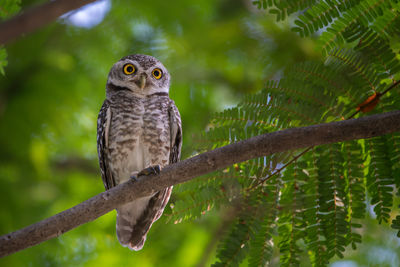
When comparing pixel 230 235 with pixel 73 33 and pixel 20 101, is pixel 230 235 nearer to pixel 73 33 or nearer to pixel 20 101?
pixel 20 101

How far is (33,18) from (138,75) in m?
1.66

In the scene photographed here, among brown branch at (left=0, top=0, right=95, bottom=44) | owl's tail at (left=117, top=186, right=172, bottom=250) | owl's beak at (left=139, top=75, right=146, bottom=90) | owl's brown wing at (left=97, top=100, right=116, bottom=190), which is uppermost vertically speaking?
brown branch at (left=0, top=0, right=95, bottom=44)

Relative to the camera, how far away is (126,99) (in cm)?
347

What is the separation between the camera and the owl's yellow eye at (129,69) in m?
3.50

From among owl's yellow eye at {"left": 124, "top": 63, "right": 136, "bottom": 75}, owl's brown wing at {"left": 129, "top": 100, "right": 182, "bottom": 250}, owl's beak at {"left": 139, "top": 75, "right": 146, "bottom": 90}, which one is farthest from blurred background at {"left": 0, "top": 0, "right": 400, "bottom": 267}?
owl's yellow eye at {"left": 124, "top": 63, "right": 136, "bottom": 75}

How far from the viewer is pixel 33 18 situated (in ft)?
6.04

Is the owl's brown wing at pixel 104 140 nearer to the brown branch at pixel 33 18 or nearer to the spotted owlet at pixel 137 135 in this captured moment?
the spotted owlet at pixel 137 135

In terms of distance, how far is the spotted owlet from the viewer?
3.30m

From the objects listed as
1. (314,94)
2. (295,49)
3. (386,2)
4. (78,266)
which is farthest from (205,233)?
(386,2)

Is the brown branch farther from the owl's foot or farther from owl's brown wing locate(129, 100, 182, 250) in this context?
owl's brown wing locate(129, 100, 182, 250)

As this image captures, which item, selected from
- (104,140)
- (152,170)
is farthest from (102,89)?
(152,170)

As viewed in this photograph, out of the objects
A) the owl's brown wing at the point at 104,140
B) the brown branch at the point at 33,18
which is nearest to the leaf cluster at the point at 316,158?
the brown branch at the point at 33,18

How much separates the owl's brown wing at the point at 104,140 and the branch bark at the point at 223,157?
1.19m

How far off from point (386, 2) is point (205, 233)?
291cm
